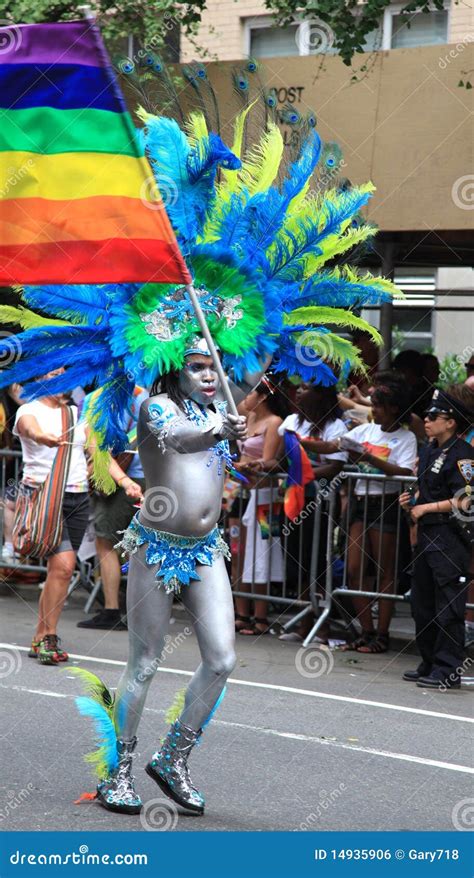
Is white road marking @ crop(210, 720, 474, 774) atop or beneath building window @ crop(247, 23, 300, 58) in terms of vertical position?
beneath

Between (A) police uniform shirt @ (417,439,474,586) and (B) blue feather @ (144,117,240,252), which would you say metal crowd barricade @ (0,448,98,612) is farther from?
(B) blue feather @ (144,117,240,252)

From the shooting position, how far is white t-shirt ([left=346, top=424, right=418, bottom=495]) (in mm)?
9477

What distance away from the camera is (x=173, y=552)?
530 cm

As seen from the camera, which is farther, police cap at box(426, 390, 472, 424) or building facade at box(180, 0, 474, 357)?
building facade at box(180, 0, 474, 357)

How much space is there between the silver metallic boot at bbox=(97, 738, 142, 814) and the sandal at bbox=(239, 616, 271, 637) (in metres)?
4.63

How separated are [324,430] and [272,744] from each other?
3.66 metres

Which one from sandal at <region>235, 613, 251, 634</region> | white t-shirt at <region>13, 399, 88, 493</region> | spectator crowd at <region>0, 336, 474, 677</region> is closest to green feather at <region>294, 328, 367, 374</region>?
spectator crowd at <region>0, 336, 474, 677</region>

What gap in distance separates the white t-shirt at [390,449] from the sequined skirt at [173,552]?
422cm

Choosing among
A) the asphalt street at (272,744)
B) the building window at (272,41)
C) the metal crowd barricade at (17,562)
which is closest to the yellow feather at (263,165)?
the asphalt street at (272,744)

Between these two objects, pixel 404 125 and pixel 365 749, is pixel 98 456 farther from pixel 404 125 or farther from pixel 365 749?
pixel 404 125

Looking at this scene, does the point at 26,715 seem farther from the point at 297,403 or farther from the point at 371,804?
the point at 297,403

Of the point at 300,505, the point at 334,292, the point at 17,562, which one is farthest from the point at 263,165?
the point at 17,562
